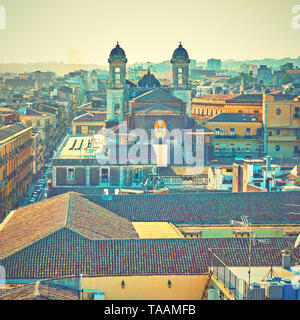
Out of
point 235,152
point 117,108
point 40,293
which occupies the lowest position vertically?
point 40,293

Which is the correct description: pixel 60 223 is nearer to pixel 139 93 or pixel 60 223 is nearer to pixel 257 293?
pixel 257 293

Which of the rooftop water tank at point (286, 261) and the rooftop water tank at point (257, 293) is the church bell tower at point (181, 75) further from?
the rooftop water tank at point (257, 293)

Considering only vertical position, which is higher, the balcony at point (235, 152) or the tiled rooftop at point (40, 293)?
the balcony at point (235, 152)

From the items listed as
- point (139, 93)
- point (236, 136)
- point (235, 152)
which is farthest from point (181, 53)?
point (235, 152)

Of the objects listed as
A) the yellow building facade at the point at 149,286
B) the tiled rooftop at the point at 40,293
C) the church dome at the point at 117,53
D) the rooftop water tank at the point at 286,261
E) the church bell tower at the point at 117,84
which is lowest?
the yellow building facade at the point at 149,286

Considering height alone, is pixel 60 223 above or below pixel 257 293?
above

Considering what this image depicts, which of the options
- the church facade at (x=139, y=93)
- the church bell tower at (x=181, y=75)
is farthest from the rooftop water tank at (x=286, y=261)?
the church bell tower at (x=181, y=75)

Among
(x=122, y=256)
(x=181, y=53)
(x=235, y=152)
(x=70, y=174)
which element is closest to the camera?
(x=122, y=256)

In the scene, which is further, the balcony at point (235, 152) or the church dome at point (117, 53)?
the church dome at point (117, 53)

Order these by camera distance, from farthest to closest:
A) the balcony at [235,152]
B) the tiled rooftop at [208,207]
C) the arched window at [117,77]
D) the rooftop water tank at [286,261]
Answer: the arched window at [117,77], the balcony at [235,152], the tiled rooftop at [208,207], the rooftop water tank at [286,261]

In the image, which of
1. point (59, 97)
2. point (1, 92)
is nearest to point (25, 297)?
point (59, 97)
